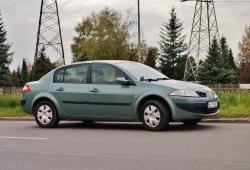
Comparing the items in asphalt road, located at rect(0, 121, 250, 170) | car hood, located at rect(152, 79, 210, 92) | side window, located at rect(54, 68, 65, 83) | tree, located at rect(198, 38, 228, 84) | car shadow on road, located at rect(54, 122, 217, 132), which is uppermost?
tree, located at rect(198, 38, 228, 84)

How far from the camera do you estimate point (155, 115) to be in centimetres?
1119

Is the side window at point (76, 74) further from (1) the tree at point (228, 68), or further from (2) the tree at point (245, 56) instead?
(2) the tree at point (245, 56)

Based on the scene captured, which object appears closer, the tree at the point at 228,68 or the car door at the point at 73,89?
the car door at the point at 73,89

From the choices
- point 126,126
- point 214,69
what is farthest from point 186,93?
point 214,69

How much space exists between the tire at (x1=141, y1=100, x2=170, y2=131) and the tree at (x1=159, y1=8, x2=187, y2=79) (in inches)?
2464

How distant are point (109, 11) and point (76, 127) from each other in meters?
82.4

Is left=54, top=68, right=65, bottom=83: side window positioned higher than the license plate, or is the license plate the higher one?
left=54, top=68, right=65, bottom=83: side window

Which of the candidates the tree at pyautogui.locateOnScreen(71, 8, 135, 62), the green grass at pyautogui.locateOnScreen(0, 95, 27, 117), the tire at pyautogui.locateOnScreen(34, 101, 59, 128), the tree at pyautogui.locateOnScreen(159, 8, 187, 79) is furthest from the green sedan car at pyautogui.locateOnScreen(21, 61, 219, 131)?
the tree at pyautogui.locateOnScreen(71, 8, 135, 62)

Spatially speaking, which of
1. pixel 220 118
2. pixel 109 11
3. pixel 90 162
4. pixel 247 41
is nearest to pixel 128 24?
pixel 109 11

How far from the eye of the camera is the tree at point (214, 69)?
53.1 m

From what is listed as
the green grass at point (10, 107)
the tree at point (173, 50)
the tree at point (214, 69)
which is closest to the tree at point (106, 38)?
the tree at point (173, 50)

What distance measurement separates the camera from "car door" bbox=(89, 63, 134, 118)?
38.0 feet

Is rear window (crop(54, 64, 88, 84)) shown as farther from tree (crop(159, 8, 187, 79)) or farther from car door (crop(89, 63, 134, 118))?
tree (crop(159, 8, 187, 79))

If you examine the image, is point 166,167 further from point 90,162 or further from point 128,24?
point 128,24
